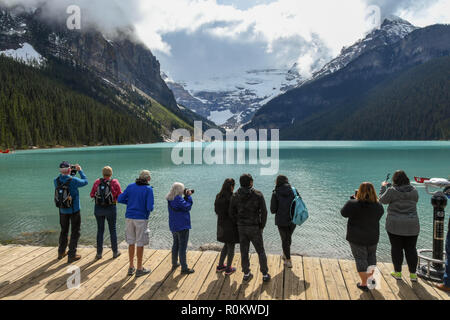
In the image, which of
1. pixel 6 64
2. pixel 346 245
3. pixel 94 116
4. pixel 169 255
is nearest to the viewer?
pixel 169 255

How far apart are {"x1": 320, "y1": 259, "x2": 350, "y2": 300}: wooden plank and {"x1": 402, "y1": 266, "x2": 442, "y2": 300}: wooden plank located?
1.41m

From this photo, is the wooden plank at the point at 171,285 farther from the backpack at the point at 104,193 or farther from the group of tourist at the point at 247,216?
the backpack at the point at 104,193

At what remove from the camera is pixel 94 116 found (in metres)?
148

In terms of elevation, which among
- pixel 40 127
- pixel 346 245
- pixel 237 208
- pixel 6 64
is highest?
pixel 6 64

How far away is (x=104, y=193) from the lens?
800cm

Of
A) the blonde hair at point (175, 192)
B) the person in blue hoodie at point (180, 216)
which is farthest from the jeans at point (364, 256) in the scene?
the blonde hair at point (175, 192)

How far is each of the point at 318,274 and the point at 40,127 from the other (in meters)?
133

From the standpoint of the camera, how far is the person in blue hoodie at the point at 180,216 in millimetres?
7062

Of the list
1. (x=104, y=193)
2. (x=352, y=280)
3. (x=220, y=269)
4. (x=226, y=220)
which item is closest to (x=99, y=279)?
(x=104, y=193)

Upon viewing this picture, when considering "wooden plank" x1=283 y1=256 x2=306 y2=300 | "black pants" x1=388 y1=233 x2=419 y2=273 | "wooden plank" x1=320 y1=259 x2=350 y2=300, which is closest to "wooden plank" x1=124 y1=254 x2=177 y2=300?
"wooden plank" x1=283 y1=256 x2=306 y2=300

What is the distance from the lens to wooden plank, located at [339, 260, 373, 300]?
609cm

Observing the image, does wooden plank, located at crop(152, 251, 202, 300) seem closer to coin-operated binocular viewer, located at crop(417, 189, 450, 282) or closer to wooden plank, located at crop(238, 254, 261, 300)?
wooden plank, located at crop(238, 254, 261, 300)
